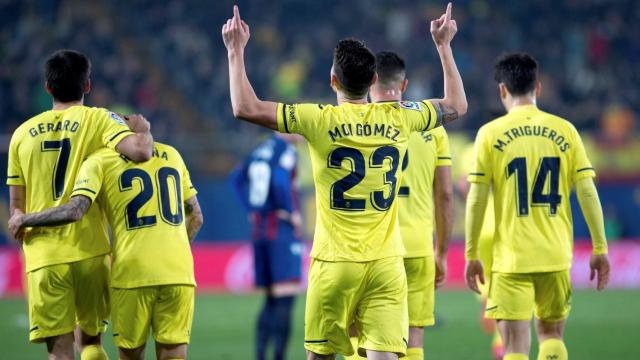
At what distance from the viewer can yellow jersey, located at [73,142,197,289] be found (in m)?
6.58

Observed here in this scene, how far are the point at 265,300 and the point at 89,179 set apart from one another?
12.7ft

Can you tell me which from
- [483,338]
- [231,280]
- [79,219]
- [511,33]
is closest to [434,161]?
[79,219]

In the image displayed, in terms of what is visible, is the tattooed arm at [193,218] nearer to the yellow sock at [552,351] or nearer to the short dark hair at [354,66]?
the short dark hair at [354,66]

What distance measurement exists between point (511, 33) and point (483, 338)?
47.9 feet

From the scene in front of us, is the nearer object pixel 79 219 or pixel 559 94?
pixel 79 219

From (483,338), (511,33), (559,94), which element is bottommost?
(483,338)

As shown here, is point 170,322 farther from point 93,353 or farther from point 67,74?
point 67,74

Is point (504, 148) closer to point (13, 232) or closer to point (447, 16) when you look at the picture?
point (447, 16)

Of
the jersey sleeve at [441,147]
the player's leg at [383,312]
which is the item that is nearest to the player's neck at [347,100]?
the player's leg at [383,312]

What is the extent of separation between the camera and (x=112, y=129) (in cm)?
659

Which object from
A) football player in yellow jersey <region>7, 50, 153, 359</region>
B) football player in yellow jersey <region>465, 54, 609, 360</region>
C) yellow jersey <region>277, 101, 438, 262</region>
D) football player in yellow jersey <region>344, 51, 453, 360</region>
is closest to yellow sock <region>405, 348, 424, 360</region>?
football player in yellow jersey <region>344, 51, 453, 360</region>

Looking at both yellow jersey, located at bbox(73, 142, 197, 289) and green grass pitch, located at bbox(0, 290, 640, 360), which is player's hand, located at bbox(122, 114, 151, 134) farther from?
green grass pitch, located at bbox(0, 290, 640, 360)

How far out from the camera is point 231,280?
1819cm

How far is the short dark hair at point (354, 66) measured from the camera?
595cm
